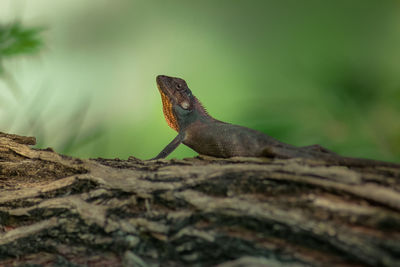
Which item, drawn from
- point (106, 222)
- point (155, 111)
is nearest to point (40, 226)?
point (106, 222)

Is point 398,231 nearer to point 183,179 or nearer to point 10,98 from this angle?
point 183,179

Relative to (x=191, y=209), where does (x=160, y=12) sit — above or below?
above

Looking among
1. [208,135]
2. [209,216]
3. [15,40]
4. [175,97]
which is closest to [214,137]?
[208,135]

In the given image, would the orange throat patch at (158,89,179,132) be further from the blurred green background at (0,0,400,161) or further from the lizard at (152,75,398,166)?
the blurred green background at (0,0,400,161)

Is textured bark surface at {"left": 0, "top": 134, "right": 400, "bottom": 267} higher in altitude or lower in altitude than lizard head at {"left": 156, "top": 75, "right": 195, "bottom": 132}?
lower

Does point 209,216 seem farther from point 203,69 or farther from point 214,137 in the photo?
point 203,69

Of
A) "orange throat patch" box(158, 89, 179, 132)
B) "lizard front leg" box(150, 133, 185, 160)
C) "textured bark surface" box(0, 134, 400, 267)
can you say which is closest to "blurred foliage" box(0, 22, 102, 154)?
"orange throat patch" box(158, 89, 179, 132)

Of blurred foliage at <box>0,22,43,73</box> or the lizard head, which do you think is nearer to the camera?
the lizard head

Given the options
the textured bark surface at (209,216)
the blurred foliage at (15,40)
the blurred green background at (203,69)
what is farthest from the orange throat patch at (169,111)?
the blurred foliage at (15,40)
